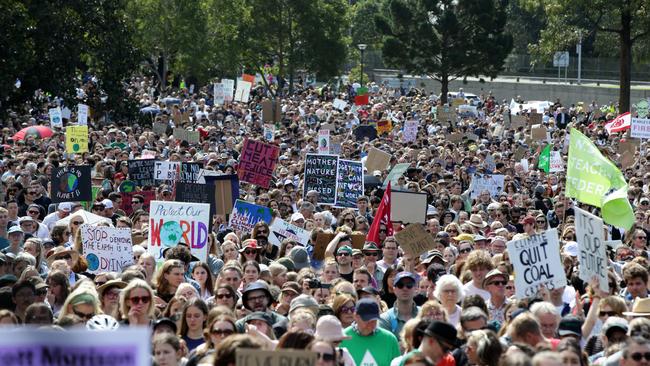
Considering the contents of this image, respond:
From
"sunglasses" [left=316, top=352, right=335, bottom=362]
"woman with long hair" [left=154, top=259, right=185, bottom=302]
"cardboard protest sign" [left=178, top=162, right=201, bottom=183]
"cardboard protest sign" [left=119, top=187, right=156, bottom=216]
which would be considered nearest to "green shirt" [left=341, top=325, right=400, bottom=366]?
"sunglasses" [left=316, top=352, right=335, bottom=362]

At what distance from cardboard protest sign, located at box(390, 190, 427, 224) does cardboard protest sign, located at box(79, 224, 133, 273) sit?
14.4 ft

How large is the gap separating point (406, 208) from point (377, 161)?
25.0 ft

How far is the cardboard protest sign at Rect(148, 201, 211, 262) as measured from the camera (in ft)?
45.3

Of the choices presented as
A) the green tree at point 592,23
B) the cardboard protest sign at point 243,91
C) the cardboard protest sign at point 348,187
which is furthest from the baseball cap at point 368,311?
the cardboard protest sign at point 243,91

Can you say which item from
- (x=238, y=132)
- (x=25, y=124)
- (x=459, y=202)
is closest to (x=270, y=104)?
(x=238, y=132)

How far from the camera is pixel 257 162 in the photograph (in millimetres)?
21031

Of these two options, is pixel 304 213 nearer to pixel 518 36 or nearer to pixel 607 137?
pixel 607 137

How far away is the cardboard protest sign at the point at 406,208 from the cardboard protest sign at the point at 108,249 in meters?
4.38

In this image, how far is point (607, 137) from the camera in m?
39.2

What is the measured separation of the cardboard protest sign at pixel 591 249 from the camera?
10.4 m

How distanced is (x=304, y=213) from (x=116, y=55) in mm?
11114

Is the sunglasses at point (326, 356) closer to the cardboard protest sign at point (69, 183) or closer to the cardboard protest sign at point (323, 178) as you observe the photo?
the cardboard protest sign at point (69, 183)

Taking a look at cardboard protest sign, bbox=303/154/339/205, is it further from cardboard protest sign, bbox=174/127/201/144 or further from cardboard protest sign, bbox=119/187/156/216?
cardboard protest sign, bbox=174/127/201/144

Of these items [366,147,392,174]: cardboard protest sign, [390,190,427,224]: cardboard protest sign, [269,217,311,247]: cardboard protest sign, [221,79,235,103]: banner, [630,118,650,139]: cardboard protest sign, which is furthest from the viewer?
[221,79,235,103]: banner
